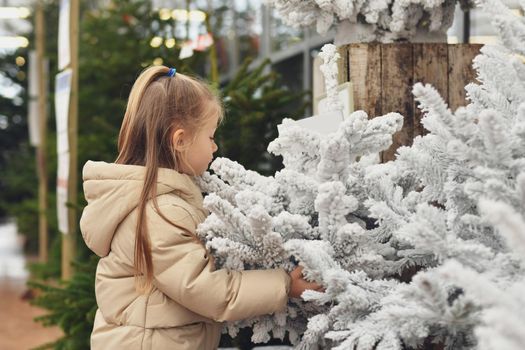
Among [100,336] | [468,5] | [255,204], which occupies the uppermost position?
[468,5]

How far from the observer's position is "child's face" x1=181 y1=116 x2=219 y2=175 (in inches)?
90.0

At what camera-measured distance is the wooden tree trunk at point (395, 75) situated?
8.65ft

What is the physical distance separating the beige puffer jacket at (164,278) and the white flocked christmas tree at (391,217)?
7cm

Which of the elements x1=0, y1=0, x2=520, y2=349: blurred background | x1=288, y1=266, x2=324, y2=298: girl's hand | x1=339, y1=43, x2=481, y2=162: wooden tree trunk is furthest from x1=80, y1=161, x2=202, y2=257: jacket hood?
x1=0, y1=0, x2=520, y2=349: blurred background

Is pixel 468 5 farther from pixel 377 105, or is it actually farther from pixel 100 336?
pixel 100 336

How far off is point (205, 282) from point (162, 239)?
0.18 metres

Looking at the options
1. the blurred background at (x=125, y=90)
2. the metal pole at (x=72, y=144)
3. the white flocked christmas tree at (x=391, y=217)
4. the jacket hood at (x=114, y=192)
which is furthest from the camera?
the metal pole at (x=72, y=144)

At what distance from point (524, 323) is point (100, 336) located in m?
1.48

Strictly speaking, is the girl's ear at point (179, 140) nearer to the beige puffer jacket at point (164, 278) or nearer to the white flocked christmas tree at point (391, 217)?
the beige puffer jacket at point (164, 278)

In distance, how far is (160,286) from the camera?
2102 millimetres

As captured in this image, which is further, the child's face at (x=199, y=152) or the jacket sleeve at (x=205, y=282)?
the child's face at (x=199, y=152)

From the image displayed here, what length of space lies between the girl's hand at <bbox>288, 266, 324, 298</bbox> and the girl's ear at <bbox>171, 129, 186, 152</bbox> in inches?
20.6

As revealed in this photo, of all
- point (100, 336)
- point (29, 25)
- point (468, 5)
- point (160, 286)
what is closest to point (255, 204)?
point (160, 286)

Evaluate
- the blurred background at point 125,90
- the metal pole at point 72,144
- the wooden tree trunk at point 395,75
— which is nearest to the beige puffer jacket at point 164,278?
the wooden tree trunk at point 395,75
